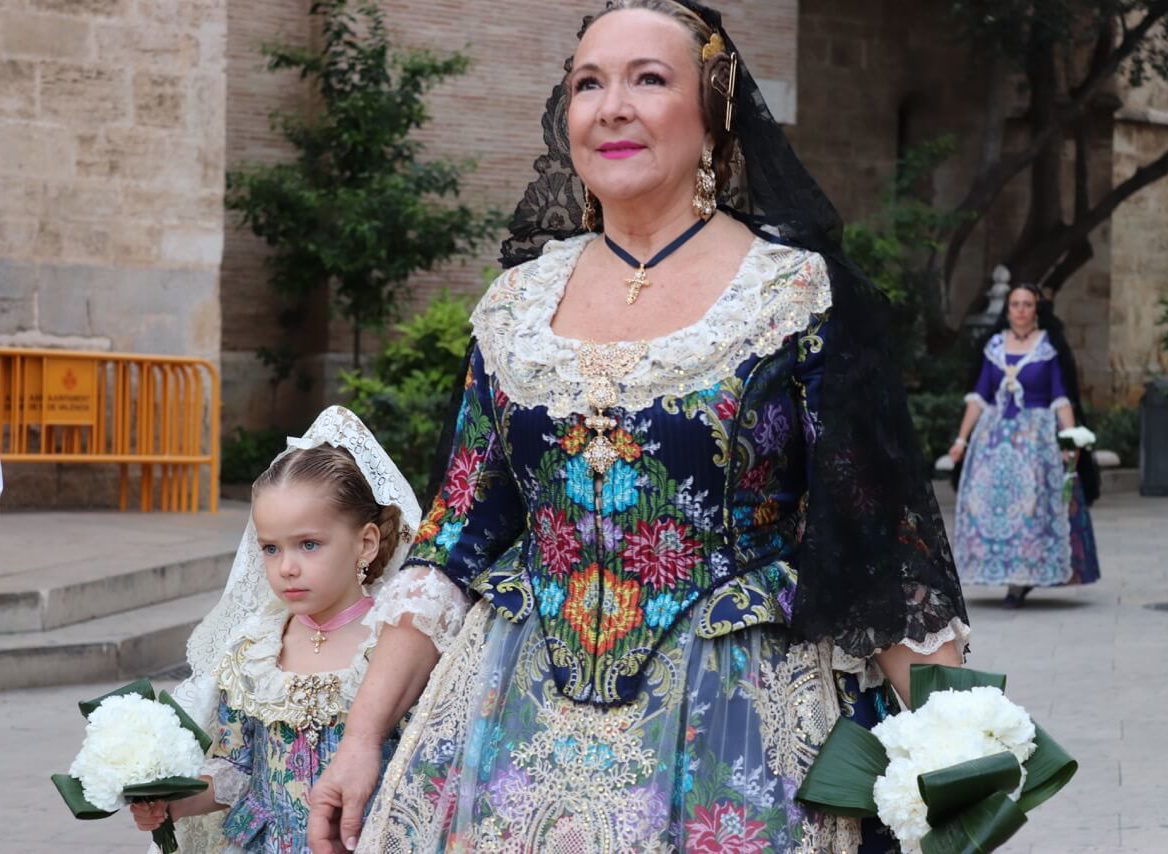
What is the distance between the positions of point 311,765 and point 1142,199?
25865 mm

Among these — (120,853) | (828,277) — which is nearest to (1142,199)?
(120,853)

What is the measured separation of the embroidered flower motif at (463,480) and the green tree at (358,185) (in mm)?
13532

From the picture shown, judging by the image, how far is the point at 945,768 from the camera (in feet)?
8.30

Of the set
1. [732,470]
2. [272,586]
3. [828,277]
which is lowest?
[272,586]

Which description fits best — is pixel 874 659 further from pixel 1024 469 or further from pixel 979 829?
pixel 1024 469

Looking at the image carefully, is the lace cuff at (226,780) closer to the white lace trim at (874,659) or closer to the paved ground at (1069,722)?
the white lace trim at (874,659)

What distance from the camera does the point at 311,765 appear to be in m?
4.05

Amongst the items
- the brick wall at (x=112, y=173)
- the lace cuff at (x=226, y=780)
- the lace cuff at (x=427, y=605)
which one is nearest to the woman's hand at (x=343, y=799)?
the lace cuff at (x=427, y=605)

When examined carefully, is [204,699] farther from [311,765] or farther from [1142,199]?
[1142,199]

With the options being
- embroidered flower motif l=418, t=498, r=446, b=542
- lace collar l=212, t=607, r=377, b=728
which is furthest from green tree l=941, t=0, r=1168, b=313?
embroidered flower motif l=418, t=498, r=446, b=542

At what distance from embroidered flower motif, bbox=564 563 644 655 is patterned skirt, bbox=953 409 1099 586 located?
9.72m

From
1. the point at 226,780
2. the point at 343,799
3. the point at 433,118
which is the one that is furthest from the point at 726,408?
the point at 433,118

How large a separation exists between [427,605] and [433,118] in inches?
646

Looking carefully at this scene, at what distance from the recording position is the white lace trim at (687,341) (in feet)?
9.22
